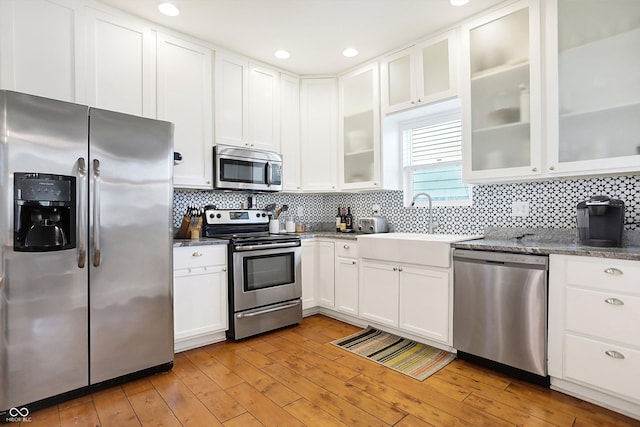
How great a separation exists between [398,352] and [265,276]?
1.33 meters

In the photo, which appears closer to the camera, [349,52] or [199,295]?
[199,295]

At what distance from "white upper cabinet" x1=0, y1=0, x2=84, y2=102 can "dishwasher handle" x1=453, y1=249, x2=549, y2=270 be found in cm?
302

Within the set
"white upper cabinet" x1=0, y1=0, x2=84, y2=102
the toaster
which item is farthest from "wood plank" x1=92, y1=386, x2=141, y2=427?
the toaster

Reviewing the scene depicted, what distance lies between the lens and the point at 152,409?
1.95m

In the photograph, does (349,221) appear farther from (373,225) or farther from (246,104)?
(246,104)

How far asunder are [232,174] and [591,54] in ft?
9.53

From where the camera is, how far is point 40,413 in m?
1.92

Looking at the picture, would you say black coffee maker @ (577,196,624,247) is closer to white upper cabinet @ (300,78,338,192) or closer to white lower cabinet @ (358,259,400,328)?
white lower cabinet @ (358,259,400,328)

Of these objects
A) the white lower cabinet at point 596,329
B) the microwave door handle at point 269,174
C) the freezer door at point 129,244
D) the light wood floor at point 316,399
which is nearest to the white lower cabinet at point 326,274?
the microwave door handle at point 269,174

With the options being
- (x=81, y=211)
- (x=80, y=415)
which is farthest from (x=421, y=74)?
(x=80, y=415)

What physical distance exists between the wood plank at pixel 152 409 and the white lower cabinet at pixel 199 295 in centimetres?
59

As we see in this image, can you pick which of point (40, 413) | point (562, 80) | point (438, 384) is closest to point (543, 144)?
point (562, 80)

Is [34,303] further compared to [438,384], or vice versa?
[438,384]

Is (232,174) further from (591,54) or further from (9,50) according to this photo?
(591,54)
